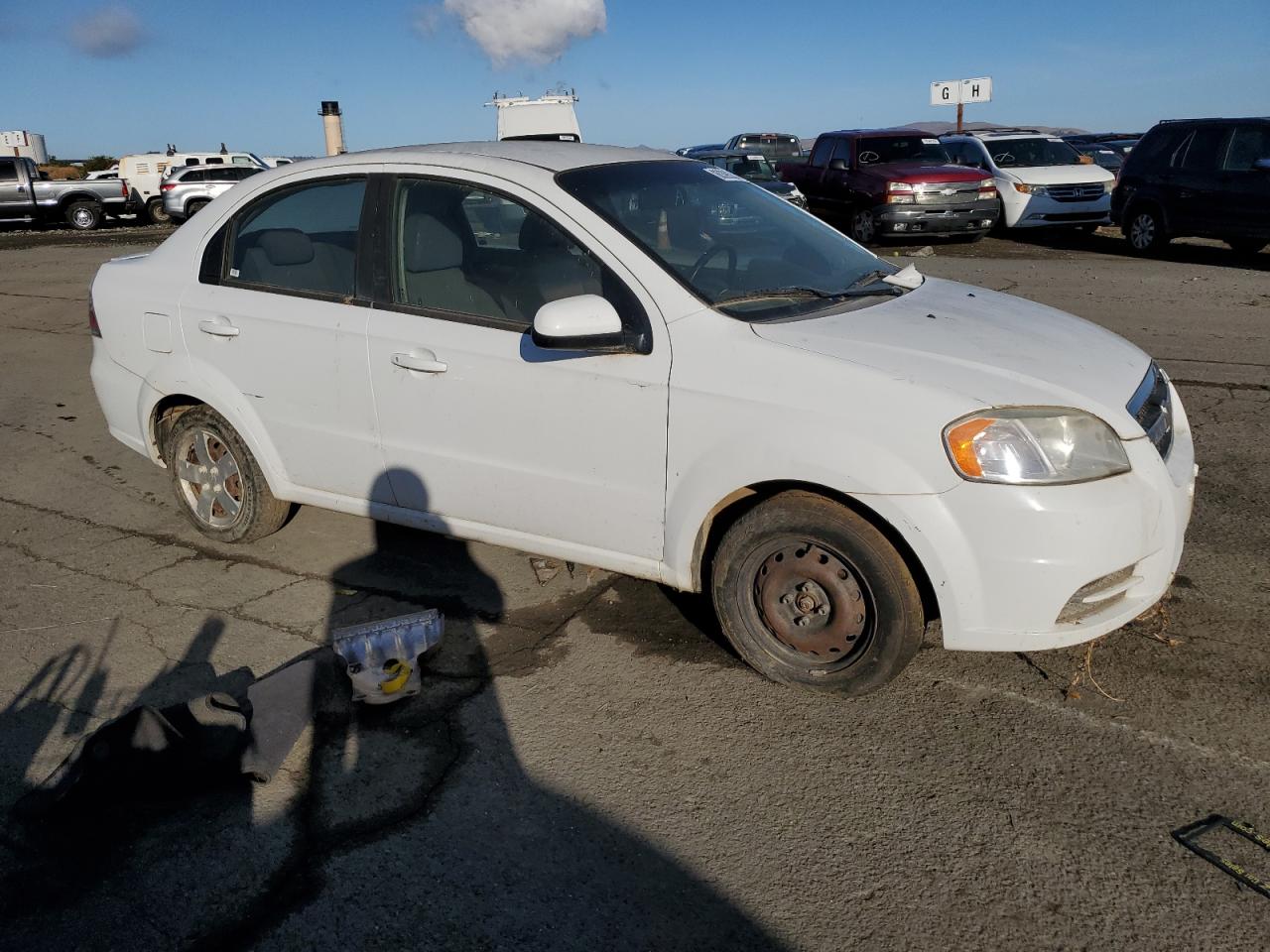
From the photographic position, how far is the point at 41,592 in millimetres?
4535

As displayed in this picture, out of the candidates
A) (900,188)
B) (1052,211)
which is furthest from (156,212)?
(1052,211)

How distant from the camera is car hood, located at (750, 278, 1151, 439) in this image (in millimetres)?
3141

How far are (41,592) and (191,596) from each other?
2.26 ft

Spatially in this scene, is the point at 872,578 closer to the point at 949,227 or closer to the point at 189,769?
the point at 189,769

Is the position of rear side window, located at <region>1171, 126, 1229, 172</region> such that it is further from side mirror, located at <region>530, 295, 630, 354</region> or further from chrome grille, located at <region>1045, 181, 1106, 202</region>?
side mirror, located at <region>530, 295, 630, 354</region>

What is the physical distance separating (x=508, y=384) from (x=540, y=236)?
1.89ft

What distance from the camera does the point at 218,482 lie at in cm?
489

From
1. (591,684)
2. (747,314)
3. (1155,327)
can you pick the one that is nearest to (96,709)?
(591,684)

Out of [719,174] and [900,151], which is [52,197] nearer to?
[900,151]

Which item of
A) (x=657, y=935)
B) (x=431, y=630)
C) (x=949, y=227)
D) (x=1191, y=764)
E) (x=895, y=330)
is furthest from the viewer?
(x=949, y=227)

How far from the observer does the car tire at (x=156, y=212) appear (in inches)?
1255

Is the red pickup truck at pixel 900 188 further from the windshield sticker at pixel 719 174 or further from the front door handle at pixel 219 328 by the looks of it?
the front door handle at pixel 219 328

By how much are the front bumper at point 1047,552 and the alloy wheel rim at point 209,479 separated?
3194mm

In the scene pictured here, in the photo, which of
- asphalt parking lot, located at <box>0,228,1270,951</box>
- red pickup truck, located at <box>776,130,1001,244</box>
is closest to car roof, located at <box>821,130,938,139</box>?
red pickup truck, located at <box>776,130,1001,244</box>
